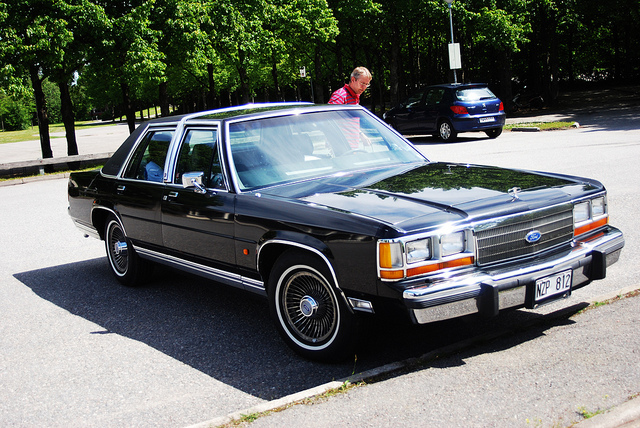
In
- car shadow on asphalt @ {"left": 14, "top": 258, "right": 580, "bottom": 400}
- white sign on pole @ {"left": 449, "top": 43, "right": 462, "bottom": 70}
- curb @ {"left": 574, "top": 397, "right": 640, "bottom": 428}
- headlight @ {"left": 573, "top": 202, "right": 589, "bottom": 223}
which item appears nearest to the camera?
curb @ {"left": 574, "top": 397, "right": 640, "bottom": 428}

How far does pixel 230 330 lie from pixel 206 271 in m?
0.51

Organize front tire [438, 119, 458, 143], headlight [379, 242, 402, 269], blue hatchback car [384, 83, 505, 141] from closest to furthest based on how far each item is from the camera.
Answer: headlight [379, 242, 402, 269]
blue hatchback car [384, 83, 505, 141]
front tire [438, 119, 458, 143]

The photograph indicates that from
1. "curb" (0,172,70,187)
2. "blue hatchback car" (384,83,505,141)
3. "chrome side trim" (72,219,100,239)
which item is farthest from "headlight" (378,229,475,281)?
"curb" (0,172,70,187)

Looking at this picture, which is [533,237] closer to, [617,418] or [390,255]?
[390,255]

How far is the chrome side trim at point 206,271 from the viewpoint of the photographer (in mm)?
4680

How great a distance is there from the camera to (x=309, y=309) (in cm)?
419

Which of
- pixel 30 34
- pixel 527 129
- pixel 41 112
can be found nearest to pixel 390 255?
pixel 30 34

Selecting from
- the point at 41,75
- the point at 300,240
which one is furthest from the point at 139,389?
the point at 41,75

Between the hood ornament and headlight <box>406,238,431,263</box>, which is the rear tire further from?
headlight <box>406,238,431,263</box>

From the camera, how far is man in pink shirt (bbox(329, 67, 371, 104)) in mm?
7691

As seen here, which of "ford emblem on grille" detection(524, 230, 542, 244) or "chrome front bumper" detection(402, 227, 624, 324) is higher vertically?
"ford emblem on grille" detection(524, 230, 542, 244)

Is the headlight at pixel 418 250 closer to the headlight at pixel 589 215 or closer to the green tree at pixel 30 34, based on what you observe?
the headlight at pixel 589 215

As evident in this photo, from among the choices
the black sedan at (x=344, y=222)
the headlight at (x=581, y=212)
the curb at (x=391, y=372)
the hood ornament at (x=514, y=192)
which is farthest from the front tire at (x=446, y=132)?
the curb at (x=391, y=372)

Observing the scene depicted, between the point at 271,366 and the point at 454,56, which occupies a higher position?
the point at 454,56
